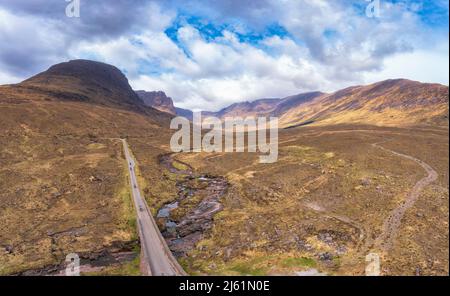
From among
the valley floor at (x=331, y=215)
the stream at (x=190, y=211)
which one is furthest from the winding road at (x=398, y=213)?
the stream at (x=190, y=211)

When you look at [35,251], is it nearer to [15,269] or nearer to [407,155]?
[15,269]

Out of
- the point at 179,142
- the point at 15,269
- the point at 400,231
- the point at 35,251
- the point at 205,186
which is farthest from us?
the point at 179,142

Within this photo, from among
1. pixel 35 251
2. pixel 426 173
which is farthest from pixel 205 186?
pixel 426 173

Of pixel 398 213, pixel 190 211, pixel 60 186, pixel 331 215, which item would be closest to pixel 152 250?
pixel 190 211

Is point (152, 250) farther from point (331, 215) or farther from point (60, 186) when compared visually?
point (60, 186)

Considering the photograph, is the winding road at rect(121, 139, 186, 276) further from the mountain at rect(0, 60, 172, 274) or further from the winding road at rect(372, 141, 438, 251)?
the winding road at rect(372, 141, 438, 251)

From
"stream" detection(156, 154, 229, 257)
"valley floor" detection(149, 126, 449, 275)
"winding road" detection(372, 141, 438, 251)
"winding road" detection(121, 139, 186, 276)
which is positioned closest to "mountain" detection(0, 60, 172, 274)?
"winding road" detection(121, 139, 186, 276)
